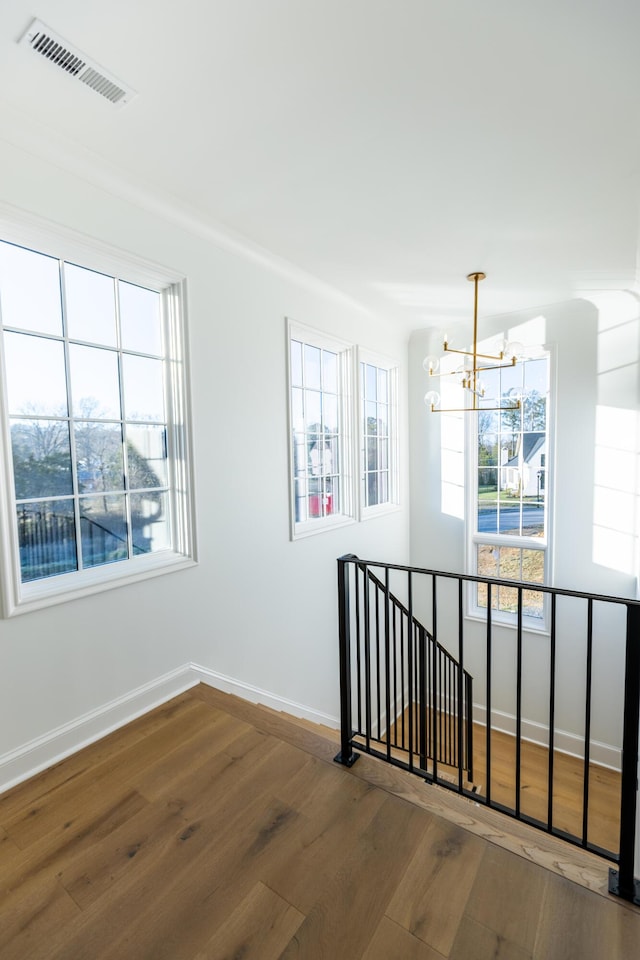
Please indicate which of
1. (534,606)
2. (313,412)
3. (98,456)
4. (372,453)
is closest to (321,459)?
(313,412)

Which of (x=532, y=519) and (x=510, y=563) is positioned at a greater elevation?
(x=532, y=519)

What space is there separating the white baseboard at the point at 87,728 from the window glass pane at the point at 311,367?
2303 mm

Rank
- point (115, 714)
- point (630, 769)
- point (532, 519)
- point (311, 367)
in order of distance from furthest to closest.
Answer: point (532, 519) < point (311, 367) < point (115, 714) < point (630, 769)

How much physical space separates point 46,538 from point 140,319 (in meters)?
1.23

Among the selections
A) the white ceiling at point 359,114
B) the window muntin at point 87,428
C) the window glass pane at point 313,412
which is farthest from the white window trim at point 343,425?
the window muntin at point 87,428

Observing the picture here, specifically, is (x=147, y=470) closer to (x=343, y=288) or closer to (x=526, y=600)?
(x=343, y=288)

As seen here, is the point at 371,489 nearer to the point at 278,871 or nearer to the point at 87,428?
the point at 87,428

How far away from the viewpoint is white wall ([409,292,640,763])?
4.00 metres

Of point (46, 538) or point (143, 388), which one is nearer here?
point (46, 538)

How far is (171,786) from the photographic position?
1818 mm

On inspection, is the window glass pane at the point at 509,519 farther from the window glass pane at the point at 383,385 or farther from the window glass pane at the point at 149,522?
the window glass pane at the point at 149,522

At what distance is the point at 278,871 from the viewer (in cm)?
141

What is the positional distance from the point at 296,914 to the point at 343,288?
12.4 ft

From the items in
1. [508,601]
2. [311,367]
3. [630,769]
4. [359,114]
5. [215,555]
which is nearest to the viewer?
[630,769]
